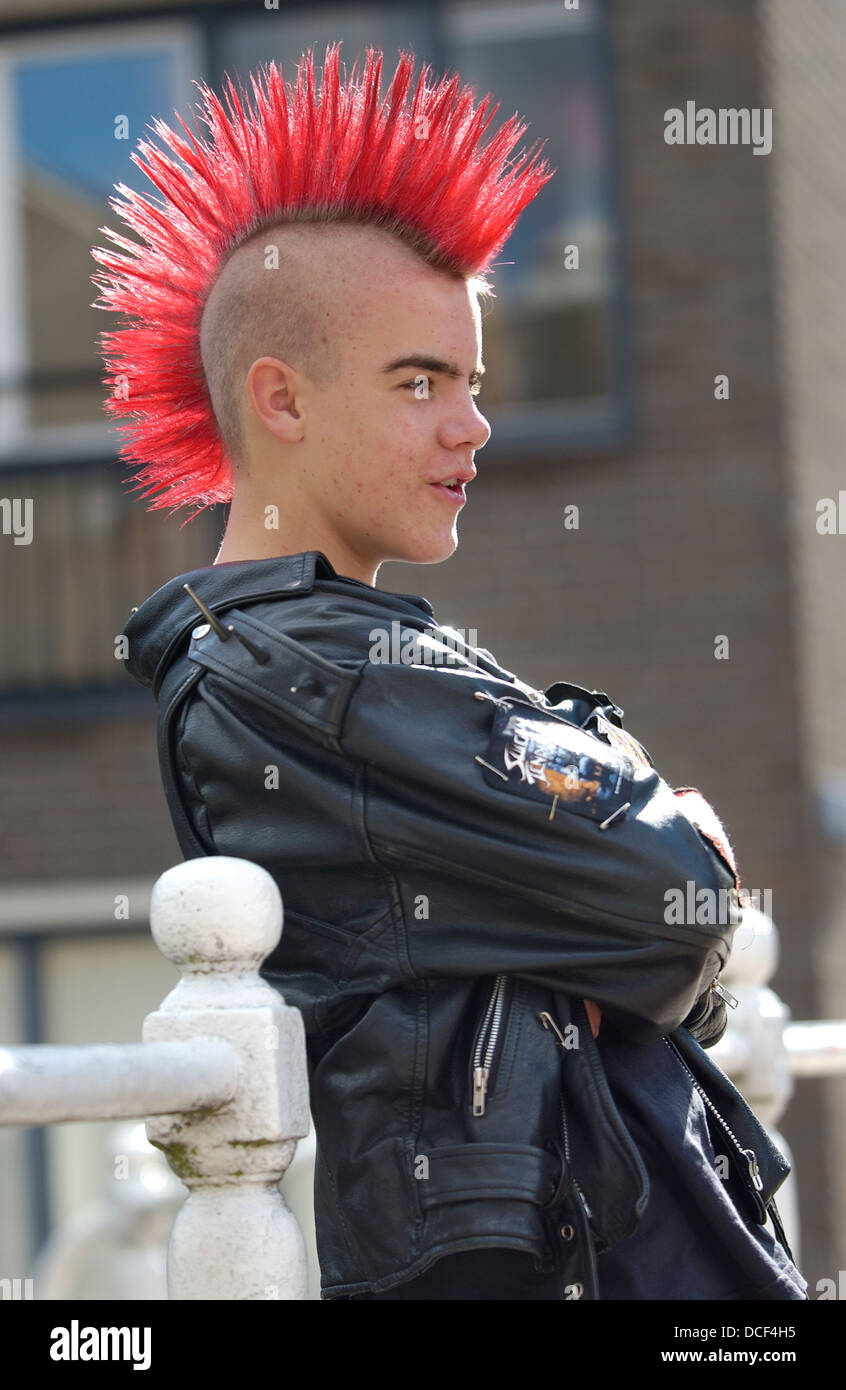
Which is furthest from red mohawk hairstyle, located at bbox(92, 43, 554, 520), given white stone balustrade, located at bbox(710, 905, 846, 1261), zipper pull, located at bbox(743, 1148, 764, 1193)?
white stone balustrade, located at bbox(710, 905, 846, 1261)

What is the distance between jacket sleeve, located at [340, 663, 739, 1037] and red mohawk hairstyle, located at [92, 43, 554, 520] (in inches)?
23.7

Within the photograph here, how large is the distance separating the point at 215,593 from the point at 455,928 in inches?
19.5

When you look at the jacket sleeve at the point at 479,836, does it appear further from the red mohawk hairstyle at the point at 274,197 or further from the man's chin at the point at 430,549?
the red mohawk hairstyle at the point at 274,197

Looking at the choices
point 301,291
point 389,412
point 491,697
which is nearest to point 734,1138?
point 491,697

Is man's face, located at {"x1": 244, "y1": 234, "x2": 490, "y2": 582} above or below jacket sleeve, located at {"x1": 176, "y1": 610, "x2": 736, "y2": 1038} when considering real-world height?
above

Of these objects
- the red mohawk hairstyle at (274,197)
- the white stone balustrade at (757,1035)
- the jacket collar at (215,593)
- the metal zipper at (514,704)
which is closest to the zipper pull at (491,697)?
the metal zipper at (514,704)

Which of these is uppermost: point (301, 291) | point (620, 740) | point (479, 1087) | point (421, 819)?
point (301, 291)

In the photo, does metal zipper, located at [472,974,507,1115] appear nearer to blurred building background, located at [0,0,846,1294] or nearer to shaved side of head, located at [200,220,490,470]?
shaved side of head, located at [200,220,490,470]

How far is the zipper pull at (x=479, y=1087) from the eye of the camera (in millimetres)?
1833

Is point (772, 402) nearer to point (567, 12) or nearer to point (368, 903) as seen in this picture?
point (567, 12)

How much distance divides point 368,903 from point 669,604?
5.61m

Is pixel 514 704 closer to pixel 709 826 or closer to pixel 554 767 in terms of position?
pixel 554 767

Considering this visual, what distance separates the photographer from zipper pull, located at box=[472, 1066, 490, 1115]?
6.01ft

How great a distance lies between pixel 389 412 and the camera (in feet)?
6.90
